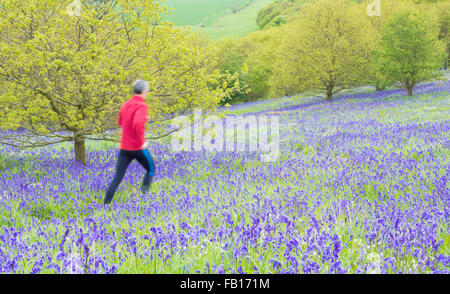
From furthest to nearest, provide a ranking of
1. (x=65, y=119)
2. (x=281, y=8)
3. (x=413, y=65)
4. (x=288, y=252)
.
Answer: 1. (x=281, y=8)
2. (x=413, y=65)
3. (x=65, y=119)
4. (x=288, y=252)

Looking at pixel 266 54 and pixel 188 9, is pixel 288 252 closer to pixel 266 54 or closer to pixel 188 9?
pixel 266 54

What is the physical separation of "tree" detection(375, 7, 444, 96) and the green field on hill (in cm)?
8262

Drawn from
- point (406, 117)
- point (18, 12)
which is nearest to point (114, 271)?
point (18, 12)

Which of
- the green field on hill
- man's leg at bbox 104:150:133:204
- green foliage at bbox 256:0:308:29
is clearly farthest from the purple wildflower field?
the green field on hill

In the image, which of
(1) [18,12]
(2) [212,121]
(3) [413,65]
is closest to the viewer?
(1) [18,12]

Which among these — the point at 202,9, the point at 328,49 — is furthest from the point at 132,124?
the point at 202,9

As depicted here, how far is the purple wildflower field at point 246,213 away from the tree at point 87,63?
135 centimetres

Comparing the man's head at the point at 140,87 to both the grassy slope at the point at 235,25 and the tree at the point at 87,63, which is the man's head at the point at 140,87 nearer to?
the tree at the point at 87,63

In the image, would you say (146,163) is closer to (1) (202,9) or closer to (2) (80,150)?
(2) (80,150)

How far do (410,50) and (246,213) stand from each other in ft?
65.5

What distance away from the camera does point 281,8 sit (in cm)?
10188

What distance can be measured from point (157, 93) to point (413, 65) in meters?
17.4

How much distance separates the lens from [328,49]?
23.1 m

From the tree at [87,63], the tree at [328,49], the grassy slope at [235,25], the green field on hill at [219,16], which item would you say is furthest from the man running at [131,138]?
the green field on hill at [219,16]
